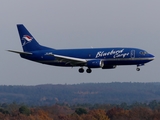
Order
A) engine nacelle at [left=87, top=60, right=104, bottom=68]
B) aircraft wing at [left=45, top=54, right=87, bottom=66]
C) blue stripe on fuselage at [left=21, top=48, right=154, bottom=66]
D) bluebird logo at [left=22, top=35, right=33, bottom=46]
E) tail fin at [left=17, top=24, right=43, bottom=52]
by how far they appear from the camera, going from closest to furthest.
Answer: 1. blue stripe on fuselage at [left=21, top=48, right=154, bottom=66]
2. engine nacelle at [left=87, top=60, right=104, bottom=68]
3. aircraft wing at [left=45, top=54, right=87, bottom=66]
4. tail fin at [left=17, top=24, right=43, bottom=52]
5. bluebird logo at [left=22, top=35, right=33, bottom=46]

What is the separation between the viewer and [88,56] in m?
90.2

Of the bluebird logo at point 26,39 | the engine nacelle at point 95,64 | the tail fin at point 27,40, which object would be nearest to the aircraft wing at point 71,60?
the engine nacelle at point 95,64

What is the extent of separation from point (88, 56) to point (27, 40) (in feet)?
48.0

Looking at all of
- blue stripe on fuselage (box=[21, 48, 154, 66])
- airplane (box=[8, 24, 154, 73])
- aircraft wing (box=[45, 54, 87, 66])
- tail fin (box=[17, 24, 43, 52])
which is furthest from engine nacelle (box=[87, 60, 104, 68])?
tail fin (box=[17, 24, 43, 52])

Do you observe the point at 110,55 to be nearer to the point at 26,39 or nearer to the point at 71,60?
the point at 71,60

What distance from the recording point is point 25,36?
10156cm

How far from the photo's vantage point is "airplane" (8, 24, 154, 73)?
8736cm

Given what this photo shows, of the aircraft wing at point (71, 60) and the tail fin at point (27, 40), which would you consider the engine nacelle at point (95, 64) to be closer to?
the aircraft wing at point (71, 60)

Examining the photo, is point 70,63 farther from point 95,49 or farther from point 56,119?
point 56,119

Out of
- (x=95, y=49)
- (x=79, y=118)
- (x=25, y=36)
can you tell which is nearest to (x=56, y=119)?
(x=79, y=118)

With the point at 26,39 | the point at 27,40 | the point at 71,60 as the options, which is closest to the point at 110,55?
the point at 71,60

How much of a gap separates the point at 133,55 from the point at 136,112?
78.0 metres

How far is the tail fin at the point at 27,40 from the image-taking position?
99.0 meters

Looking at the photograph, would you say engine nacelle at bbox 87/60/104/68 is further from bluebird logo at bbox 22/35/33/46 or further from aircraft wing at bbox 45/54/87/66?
bluebird logo at bbox 22/35/33/46
